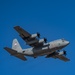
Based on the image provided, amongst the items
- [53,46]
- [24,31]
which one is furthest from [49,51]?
[24,31]

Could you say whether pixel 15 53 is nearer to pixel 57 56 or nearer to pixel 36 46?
pixel 36 46

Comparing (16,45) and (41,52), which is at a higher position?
(16,45)

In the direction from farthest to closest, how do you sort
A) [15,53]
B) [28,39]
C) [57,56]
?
[57,56]
[15,53]
[28,39]

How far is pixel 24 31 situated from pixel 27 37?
2.57 m

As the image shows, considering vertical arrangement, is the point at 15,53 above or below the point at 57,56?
below

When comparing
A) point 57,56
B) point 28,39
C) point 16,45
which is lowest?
point 28,39

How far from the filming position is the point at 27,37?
349 feet

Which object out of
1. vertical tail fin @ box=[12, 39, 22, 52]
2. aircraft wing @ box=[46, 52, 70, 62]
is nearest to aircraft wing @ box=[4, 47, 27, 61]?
vertical tail fin @ box=[12, 39, 22, 52]

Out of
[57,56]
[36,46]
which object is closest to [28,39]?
[36,46]

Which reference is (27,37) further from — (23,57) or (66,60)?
(66,60)

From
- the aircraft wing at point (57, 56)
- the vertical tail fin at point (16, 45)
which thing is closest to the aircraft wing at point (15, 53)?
the vertical tail fin at point (16, 45)

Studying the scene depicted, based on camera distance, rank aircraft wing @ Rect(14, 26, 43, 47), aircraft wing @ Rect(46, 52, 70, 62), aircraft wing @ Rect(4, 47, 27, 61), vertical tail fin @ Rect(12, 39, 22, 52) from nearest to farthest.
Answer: aircraft wing @ Rect(14, 26, 43, 47)
aircraft wing @ Rect(4, 47, 27, 61)
aircraft wing @ Rect(46, 52, 70, 62)
vertical tail fin @ Rect(12, 39, 22, 52)

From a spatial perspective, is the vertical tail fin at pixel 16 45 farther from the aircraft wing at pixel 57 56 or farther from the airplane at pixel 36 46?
the aircraft wing at pixel 57 56

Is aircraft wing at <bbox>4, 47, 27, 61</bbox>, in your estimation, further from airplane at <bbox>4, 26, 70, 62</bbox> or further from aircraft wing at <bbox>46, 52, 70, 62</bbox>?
aircraft wing at <bbox>46, 52, 70, 62</bbox>
